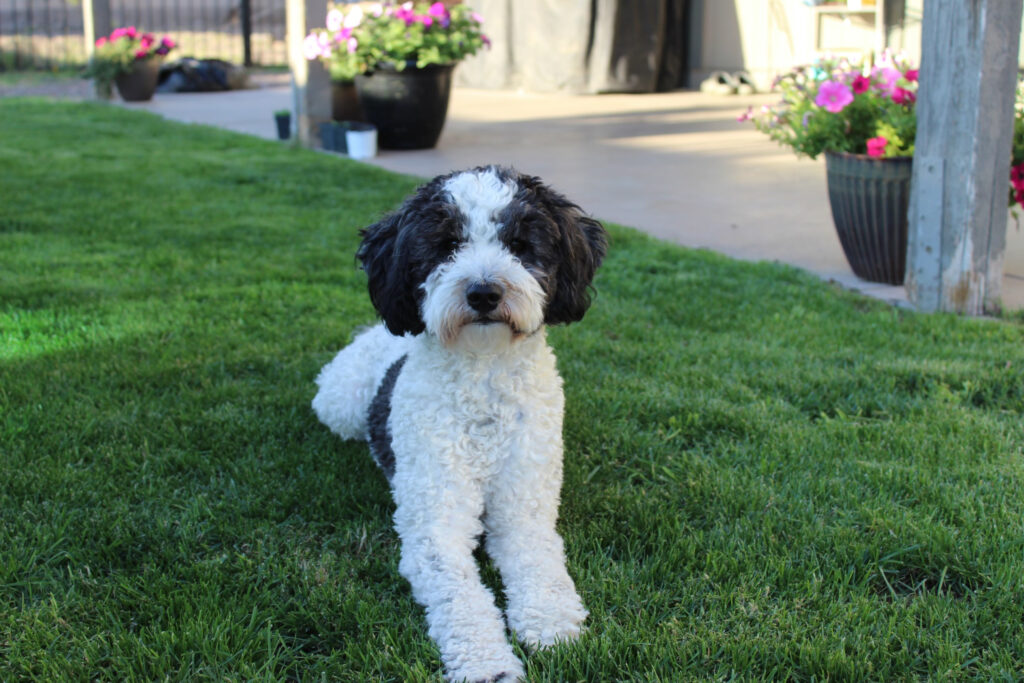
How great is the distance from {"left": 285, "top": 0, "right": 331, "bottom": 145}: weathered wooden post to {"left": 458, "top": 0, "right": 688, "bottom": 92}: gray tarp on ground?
604 centimetres

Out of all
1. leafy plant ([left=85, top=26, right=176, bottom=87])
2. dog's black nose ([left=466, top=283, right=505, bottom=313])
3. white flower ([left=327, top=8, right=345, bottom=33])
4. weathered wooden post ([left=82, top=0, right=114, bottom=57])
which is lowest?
dog's black nose ([left=466, top=283, right=505, bottom=313])

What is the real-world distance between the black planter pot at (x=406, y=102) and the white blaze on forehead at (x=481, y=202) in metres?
6.97

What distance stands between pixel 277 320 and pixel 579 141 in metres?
6.53

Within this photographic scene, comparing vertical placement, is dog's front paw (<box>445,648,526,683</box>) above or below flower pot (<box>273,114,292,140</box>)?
below

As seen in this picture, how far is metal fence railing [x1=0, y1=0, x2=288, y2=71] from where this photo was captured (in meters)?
21.6

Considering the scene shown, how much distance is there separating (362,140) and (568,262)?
7.24 m

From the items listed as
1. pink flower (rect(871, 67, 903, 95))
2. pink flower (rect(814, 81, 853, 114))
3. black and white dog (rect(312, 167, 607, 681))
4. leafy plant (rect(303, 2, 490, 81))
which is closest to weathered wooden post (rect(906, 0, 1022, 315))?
pink flower (rect(814, 81, 853, 114))

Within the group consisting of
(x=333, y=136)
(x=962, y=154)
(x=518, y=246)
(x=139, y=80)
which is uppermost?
(x=139, y=80)

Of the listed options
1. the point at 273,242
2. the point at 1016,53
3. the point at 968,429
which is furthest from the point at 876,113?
the point at 273,242

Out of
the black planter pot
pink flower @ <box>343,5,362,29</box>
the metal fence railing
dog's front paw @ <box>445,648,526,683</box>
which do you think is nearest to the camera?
dog's front paw @ <box>445,648,526,683</box>

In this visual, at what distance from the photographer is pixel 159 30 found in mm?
26844

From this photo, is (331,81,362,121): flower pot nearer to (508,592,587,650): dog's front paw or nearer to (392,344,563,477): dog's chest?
(392,344,563,477): dog's chest

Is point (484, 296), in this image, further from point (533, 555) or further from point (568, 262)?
point (533, 555)

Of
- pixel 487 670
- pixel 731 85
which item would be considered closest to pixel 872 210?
pixel 487 670
